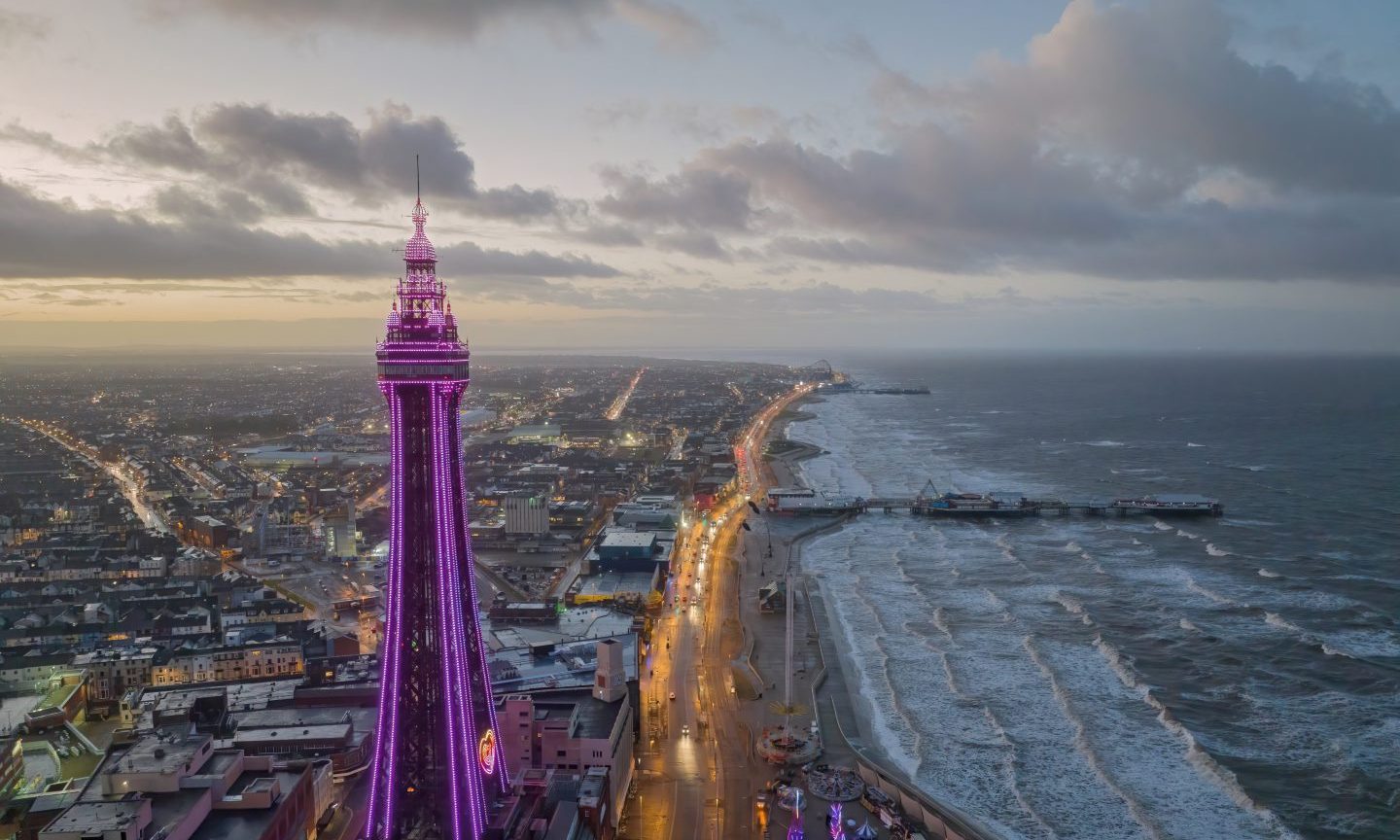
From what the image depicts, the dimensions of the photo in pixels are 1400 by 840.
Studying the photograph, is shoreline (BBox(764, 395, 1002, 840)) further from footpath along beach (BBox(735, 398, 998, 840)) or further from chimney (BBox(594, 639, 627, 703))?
chimney (BBox(594, 639, 627, 703))

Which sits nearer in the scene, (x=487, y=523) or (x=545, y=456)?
(x=487, y=523)

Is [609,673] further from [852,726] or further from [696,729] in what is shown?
[852,726]

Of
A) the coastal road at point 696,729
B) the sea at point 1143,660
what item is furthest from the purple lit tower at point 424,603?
the sea at point 1143,660

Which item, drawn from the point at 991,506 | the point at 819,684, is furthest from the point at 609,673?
the point at 991,506

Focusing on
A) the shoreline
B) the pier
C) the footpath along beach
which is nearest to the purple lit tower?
the footpath along beach

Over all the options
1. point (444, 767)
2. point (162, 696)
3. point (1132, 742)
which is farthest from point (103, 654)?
point (1132, 742)

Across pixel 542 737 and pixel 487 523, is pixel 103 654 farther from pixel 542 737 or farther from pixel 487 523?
pixel 487 523

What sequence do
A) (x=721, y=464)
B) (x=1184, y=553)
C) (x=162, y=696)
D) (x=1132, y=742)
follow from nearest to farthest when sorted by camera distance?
1. (x=1132, y=742)
2. (x=162, y=696)
3. (x=1184, y=553)
4. (x=721, y=464)
